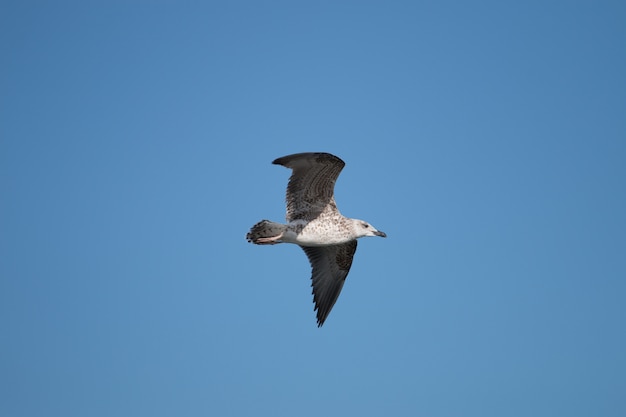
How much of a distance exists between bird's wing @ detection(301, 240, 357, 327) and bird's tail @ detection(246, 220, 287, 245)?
2123 millimetres

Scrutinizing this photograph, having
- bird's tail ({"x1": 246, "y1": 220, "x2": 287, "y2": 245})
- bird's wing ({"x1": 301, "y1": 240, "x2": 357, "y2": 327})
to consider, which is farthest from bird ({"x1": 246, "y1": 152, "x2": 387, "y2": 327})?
bird's wing ({"x1": 301, "y1": 240, "x2": 357, "y2": 327})

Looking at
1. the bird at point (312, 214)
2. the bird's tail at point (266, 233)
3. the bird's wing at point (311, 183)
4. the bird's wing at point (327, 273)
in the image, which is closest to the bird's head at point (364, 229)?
the bird at point (312, 214)

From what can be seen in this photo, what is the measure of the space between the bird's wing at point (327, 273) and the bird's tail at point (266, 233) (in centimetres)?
212

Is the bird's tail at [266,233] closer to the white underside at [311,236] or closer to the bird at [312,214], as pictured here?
the bird at [312,214]

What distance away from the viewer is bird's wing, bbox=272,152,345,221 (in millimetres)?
13758

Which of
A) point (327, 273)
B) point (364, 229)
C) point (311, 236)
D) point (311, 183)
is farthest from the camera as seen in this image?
point (327, 273)

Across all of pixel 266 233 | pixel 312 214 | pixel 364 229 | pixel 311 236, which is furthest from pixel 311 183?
pixel 364 229

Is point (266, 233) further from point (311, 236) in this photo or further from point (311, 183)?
point (311, 183)

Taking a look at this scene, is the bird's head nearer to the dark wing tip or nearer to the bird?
the bird

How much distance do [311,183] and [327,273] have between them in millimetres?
2853

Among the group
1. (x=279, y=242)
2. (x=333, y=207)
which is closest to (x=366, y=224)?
(x=333, y=207)

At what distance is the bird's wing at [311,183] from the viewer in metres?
13.8

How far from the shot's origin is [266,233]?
14477 millimetres

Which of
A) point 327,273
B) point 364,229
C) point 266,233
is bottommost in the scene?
point 327,273
